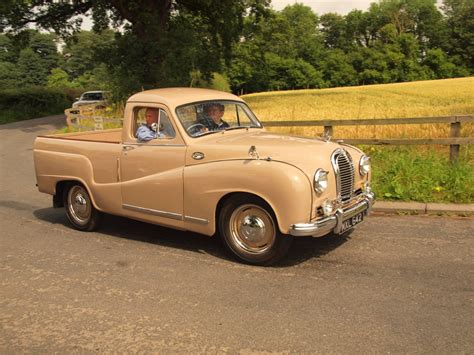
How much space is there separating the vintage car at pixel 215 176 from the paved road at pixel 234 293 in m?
0.38

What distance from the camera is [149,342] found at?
3.43 meters

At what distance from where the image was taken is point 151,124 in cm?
580

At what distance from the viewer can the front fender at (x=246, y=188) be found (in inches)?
179

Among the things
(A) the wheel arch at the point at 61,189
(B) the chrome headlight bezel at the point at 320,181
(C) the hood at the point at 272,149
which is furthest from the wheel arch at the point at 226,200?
(A) the wheel arch at the point at 61,189

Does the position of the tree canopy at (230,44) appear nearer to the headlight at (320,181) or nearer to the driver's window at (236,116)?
the driver's window at (236,116)

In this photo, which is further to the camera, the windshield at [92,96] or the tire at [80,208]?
the windshield at [92,96]

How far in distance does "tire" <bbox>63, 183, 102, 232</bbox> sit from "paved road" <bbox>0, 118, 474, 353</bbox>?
0.59ft

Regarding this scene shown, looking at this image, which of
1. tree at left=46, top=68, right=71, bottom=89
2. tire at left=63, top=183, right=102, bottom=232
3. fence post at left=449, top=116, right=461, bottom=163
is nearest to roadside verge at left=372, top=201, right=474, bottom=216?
fence post at left=449, top=116, right=461, bottom=163

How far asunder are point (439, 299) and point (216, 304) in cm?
187

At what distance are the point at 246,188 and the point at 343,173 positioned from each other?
110 centimetres

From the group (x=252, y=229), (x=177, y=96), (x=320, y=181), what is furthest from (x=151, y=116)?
(x=320, y=181)

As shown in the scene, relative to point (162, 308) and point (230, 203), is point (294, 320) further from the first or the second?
point (230, 203)

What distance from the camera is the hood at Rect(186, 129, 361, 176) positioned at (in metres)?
4.75

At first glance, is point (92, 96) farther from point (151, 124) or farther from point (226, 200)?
point (226, 200)
